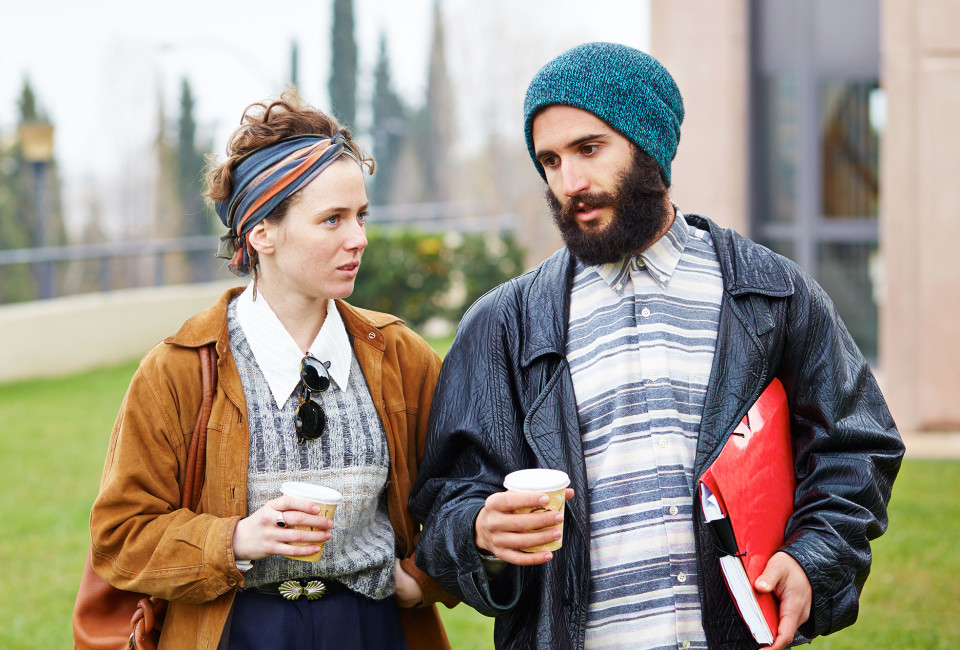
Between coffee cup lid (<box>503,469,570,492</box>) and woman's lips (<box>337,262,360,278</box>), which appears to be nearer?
coffee cup lid (<box>503,469,570,492</box>)

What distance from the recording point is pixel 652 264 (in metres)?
2.46

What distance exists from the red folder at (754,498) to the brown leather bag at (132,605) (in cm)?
122

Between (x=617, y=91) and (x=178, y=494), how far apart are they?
56.6 inches

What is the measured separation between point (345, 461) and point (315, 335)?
354 mm

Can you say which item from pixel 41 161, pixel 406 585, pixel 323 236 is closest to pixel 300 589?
pixel 406 585

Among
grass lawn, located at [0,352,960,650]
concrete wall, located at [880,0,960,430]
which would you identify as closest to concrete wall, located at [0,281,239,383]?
grass lawn, located at [0,352,960,650]

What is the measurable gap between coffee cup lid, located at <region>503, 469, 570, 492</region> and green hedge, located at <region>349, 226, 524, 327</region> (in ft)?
44.6

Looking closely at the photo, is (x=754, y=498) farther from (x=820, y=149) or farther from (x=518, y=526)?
(x=820, y=149)

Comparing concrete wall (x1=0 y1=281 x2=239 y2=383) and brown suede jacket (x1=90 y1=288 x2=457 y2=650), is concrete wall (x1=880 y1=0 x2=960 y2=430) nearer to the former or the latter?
brown suede jacket (x1=90 y1=288 x2=457 y2=650)

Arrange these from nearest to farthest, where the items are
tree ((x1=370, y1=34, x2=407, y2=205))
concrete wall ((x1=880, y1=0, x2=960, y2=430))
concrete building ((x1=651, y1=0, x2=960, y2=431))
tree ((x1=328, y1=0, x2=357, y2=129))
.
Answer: concrete wall ((x1=880, y1=0, x2=960, y2=430)), concrete building ((x1=651, y1=0, x2=960, y2=431)), tree ((x1=328, y1=0, x2=357, y2=129)), tree ((x1=370, y1=34, x2=407, y2=205))

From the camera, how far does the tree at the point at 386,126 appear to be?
49250mm

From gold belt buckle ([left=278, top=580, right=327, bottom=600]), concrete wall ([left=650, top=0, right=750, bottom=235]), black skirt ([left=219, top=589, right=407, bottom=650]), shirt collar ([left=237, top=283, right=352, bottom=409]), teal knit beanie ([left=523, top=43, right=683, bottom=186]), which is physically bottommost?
black skirt ([left=219, top=589, right=407, bottom=650])

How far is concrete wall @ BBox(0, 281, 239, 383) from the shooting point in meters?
14.6

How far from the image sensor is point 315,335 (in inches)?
108
